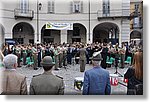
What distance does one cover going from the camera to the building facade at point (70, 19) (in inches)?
130

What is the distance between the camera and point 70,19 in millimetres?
3674

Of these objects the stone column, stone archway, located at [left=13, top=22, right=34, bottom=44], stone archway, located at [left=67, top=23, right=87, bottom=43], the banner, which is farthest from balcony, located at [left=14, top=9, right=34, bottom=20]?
stone archway, located at [left=67, top=23, right=87, bottom=43]

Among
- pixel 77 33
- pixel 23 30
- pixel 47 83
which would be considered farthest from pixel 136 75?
pixel 23 30

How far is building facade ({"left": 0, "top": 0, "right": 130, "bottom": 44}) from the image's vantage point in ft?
10.8

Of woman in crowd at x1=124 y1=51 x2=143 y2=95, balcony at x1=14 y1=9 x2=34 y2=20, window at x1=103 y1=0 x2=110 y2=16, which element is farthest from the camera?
balcony at x1=14 y1=9 x2=34 y2=20

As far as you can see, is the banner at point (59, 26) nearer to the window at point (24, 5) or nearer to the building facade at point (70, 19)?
the building facade at point (70, 19)

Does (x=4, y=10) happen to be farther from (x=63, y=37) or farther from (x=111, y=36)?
(x=111, y=36)

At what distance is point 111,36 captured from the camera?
13.0 ft

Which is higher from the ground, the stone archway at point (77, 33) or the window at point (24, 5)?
the window at point (24, 5)

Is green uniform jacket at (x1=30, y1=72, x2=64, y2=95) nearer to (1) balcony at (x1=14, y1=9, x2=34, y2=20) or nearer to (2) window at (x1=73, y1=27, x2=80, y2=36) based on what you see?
(1) balcony at (x1=14, y1=9, x2=34, y2=20)

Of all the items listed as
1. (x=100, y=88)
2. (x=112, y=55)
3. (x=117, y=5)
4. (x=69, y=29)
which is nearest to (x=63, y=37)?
(x=69, y=29)

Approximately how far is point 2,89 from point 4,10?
1033 millimetres

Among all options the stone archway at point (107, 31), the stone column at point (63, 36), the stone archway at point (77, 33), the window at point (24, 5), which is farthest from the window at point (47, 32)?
the stone archway at point (107, 31)

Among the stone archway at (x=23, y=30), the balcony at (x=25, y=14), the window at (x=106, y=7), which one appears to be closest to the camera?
the window at (x=106, y=7)
